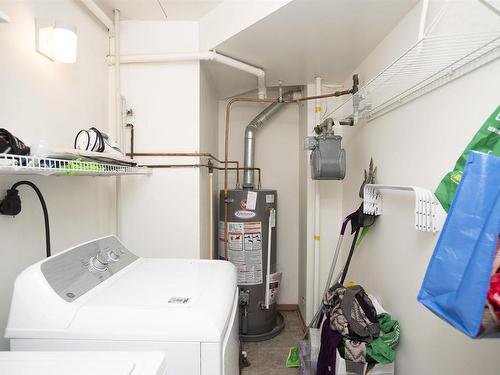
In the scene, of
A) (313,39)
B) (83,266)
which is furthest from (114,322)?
(313,39)

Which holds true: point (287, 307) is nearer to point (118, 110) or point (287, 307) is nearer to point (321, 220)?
point (321, 220)

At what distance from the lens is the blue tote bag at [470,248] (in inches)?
18.8

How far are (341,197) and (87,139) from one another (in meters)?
2.03

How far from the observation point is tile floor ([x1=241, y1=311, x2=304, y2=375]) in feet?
6.67

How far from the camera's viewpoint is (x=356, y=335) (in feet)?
4.36

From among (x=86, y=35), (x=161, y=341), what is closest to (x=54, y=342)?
(x=161, y=341)

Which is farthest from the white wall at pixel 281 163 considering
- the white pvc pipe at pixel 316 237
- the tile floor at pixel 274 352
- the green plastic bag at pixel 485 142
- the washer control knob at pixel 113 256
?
the green plastic bag at pixel 485 142

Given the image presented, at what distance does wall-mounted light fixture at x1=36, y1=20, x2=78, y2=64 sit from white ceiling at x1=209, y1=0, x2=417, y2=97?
86 centimetres

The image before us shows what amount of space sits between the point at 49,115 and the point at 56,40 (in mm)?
348

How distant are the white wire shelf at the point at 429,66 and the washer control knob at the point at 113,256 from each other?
5.00 feet

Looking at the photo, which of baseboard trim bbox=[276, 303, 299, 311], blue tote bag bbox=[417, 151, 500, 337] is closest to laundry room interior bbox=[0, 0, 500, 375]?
blue tote bag bbox=[417, 151, 500, 337]

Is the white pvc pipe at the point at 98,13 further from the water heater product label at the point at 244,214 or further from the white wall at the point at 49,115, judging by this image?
the water heater product label at the point at 244,214

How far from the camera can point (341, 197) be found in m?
2.41

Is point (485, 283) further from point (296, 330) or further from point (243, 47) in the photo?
point (296, 330)
